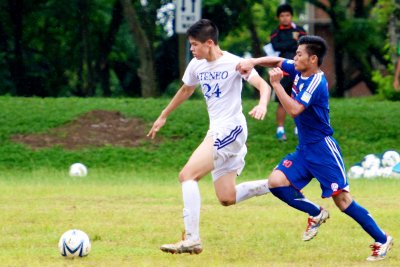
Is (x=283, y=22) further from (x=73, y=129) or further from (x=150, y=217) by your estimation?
(x=150, y=217)

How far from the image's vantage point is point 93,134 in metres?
20.8

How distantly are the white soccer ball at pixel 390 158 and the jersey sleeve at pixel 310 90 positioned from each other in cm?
865

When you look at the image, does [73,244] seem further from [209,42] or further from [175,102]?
[209,42]

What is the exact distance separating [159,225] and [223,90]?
8.25ft

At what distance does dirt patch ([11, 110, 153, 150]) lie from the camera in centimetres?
2034

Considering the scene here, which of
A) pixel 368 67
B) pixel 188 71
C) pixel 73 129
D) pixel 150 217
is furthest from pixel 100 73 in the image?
pixel 188 71

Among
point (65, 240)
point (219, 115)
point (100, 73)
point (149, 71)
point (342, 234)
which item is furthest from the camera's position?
point (100, 73)

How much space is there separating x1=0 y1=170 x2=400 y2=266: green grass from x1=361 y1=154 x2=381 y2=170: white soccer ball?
0.76 metres

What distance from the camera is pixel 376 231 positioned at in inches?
368

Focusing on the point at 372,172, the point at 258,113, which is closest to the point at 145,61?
the point at 372,172

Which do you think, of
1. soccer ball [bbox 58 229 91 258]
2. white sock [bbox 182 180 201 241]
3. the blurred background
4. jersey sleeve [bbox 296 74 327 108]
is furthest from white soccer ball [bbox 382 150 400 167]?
the blurred background

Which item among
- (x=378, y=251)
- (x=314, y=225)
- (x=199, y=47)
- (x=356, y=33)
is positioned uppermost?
(x=356, y=33)

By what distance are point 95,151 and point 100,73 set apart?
1872 centimetres

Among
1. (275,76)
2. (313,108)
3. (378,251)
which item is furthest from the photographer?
(313,108)
